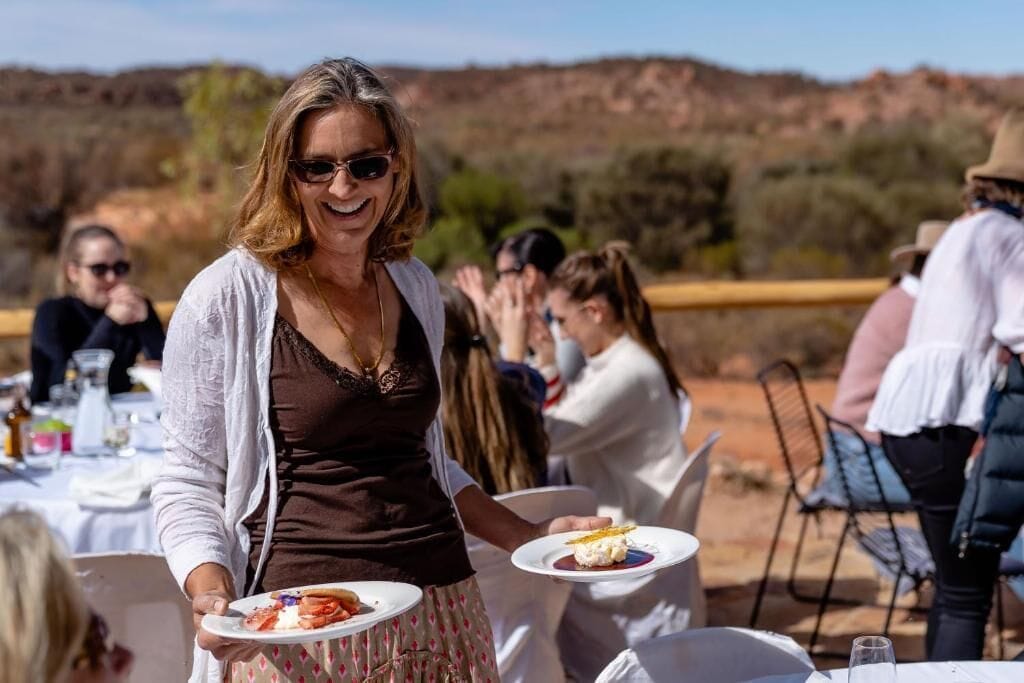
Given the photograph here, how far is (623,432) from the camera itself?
15.3ft

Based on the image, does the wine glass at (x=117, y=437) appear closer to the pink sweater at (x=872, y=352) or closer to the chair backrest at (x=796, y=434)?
the pink sweater at (x=872, y=352)

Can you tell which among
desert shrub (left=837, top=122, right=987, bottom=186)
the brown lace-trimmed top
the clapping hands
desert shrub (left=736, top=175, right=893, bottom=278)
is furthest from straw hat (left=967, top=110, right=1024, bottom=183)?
desert shrub (left=837, top=122, right=987, bottom=186)

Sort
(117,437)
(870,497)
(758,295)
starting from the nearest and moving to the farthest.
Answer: (117,437)
(870,497)
(758,295)

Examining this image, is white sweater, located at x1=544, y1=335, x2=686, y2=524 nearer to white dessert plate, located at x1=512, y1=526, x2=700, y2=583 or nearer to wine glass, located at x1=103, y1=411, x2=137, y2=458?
wine glass, located at x1=103, y1=411, x2=137, y2=458

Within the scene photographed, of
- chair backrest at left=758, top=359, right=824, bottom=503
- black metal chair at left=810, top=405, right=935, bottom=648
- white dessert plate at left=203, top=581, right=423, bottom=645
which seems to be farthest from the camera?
chair backrest at left=758, top=359, right=824, bottom=503

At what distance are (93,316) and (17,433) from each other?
165 centimetres

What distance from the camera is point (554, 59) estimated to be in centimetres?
5872

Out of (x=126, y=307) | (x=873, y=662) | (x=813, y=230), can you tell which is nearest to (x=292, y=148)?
(x=873, y=662)

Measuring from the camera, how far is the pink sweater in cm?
550

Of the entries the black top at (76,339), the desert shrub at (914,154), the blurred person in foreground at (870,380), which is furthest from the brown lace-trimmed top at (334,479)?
the desert shrub at (914,154)

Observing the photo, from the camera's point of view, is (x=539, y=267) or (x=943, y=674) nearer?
(x=943, y=674)

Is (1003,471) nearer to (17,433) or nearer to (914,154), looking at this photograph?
(17,433)

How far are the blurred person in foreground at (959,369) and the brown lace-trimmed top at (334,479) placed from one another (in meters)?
2.17

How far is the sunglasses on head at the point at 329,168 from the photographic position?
2301mm
